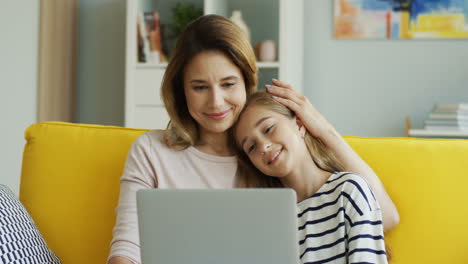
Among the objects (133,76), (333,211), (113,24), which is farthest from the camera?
(113,24)

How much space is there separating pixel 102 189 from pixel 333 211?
2.01 feet

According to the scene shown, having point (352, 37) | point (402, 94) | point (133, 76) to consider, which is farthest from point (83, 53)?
point (402, 94)

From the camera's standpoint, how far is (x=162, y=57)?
299cm

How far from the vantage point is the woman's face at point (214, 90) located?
132cm

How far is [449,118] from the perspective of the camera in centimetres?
271

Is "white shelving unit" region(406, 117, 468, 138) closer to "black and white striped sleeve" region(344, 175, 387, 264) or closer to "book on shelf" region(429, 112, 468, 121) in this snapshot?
"book on shelf" region(429, 112, 468, 121)

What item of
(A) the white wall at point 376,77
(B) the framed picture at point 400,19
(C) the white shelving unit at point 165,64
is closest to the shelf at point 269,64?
(C) the white shelving unit at point 165,64

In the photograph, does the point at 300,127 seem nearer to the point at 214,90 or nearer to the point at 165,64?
the point at 214,90

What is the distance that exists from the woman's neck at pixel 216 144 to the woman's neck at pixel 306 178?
189mm

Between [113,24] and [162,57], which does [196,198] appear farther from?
[113,24]

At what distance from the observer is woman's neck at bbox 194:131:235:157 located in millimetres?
1438

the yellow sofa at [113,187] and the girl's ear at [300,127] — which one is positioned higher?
the girl's ear at [300,127]

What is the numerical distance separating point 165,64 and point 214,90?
1686 millimetres

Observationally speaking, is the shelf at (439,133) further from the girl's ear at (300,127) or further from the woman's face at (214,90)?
the woman's face at (214,90)
